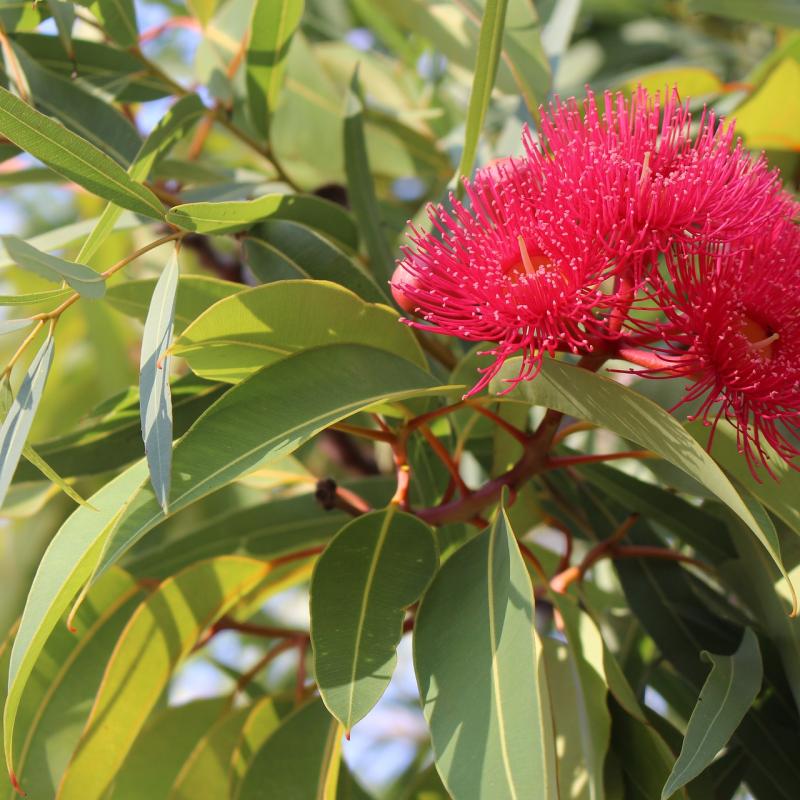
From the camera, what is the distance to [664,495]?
0.95m

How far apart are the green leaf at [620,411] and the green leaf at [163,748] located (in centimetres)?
50

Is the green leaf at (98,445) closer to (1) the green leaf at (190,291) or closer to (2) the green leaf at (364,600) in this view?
(1) the green leaf at (190,291)

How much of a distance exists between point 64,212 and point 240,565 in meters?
1.37

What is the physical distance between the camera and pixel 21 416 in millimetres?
686

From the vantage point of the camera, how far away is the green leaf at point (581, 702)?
82 cm

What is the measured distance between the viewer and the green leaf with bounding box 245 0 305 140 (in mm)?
1008

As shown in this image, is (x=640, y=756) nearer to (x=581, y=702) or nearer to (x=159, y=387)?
(x=581, y=702)

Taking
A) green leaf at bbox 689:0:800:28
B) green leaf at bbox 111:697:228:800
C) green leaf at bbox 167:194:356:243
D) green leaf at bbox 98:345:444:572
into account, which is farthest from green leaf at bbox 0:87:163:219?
green leaf at bbox 689:0:800:28

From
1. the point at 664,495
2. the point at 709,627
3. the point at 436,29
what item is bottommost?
the point at 709,627

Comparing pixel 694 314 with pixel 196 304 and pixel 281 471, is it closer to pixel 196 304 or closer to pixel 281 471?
pixel 196 304

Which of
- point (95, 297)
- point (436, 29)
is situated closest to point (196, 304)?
point (95, 297)

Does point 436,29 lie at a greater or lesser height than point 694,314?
greater

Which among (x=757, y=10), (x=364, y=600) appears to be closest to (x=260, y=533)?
(x=364, y=600)

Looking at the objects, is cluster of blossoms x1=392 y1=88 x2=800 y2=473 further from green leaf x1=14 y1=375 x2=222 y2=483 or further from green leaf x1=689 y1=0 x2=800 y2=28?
green leaf x1=689 y1=0 x2=800 y2=28
